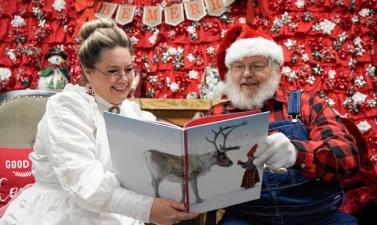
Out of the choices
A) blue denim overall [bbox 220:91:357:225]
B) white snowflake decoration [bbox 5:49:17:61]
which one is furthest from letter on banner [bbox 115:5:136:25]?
blue denim overall [bbox 220:91:357:225]

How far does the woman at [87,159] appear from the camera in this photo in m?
1.12

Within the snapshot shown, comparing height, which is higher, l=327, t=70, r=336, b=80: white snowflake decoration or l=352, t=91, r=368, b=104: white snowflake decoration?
l=327, t=70, r=336, b=80: white snowflake decoration

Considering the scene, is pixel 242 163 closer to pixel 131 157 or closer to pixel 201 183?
pixel 201 183

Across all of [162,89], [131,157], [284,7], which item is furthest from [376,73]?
[131,157]

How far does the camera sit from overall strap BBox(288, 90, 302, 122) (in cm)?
147

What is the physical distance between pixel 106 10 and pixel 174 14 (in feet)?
1.80

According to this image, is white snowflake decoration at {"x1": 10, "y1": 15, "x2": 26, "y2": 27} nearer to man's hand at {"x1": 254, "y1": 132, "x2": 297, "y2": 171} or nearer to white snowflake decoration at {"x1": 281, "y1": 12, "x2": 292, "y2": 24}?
white snowflake decoration at {"x1": 281, "y1": 12, "x2": 292, "y2": 24}

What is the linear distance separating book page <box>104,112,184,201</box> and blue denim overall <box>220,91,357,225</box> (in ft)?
1.46

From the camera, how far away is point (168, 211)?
1094mm

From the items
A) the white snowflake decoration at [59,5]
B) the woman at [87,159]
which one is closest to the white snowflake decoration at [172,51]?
the white snowflake decoration at [59,5]

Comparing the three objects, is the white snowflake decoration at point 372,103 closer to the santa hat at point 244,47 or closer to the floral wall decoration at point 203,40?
the floral wall decoration at point 203,40

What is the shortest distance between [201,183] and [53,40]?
256cm

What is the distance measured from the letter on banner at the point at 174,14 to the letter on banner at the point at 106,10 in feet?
1.42

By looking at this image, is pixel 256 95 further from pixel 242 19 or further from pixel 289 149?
pixel 242 19
